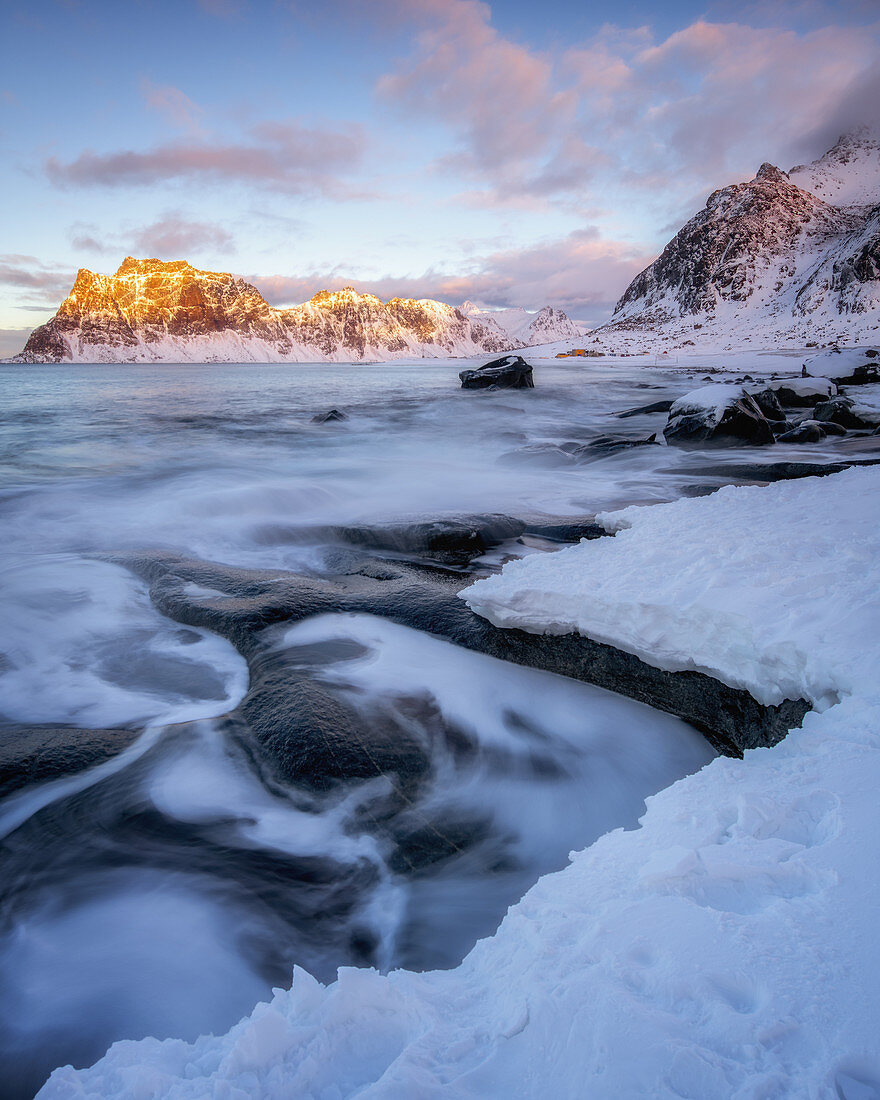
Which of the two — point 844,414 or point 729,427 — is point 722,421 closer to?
point 729,427

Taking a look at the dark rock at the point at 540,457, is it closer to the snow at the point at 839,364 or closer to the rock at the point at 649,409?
the rock at the point at 649,409

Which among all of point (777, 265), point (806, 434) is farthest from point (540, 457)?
point (777, 265)

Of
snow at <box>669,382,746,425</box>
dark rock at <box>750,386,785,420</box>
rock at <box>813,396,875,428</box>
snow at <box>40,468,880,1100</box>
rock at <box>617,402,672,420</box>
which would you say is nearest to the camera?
snow at <box>40,468,880,1100</box>

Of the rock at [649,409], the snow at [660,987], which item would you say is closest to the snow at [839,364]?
the rock at [649,409]

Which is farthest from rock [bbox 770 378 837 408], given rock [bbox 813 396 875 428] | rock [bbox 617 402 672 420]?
rock [bbox 813 396 875 428]

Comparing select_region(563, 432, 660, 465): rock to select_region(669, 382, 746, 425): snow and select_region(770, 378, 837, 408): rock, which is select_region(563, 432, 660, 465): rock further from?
select_region(770, 378, 837, 408): rock

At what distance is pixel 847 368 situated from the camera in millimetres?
18203

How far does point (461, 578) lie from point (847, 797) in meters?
3.21

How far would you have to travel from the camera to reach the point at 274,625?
3664mm

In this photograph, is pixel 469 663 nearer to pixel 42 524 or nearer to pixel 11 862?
pixel 11 862

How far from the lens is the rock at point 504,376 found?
23.5 meters

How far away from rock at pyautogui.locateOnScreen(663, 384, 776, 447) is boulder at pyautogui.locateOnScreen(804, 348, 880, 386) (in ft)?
37.1

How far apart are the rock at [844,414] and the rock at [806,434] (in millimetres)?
1628

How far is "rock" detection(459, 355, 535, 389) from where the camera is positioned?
926 inches
